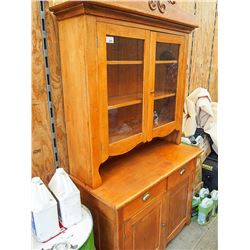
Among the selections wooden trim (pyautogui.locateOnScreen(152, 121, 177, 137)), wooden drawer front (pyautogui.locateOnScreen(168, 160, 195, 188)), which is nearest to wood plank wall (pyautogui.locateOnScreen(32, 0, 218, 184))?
wooden trim (pyautogui.locateOnScreen(152, 121, 177, 137))

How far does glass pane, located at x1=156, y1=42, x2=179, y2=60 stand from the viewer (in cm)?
142

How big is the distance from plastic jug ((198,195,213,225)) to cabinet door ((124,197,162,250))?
64 centimetres

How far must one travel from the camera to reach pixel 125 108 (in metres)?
1.36

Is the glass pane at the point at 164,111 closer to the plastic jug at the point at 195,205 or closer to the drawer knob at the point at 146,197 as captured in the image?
the drawer knob at the point at 146,197

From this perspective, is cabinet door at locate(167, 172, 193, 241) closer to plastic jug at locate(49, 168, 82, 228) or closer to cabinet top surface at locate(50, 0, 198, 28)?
plastic jug at locate(49, 168, 82, 228)

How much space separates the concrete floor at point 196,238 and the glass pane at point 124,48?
5.14ft

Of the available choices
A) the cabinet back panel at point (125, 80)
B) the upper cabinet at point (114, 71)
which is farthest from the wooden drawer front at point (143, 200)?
the cabinet back panel at point (125, 80)

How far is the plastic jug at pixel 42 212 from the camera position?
1029 mm

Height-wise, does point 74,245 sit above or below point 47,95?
below

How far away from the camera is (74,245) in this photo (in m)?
1.05
